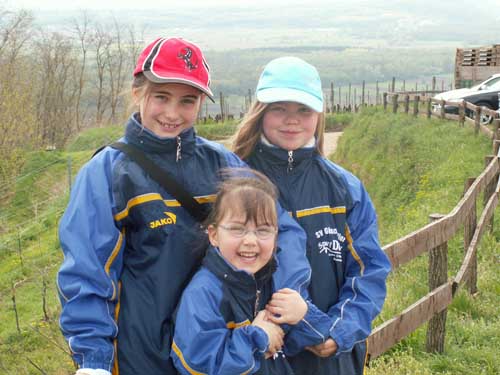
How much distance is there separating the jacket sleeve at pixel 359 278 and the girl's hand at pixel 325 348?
2 cm

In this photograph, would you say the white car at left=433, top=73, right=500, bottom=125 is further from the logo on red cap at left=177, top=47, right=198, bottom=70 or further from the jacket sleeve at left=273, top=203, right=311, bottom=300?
the logo on red cap at left=177, top=47, right=198, bottom=70

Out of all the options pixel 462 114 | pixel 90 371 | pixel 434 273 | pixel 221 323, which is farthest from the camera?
pixel 462 114

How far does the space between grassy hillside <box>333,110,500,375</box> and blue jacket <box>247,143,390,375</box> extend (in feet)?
5.75

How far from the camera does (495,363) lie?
4.79 m

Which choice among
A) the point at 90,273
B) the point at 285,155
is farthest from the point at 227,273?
the point at 285,155

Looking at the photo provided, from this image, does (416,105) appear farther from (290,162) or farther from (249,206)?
(249,206)

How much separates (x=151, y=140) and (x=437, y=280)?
3120 millimetres

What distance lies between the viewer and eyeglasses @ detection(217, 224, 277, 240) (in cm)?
245

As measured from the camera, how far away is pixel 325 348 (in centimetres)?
264

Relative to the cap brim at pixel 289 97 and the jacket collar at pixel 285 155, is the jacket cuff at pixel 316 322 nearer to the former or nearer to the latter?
the jacket collar at pixel 285 155

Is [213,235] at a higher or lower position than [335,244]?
higher

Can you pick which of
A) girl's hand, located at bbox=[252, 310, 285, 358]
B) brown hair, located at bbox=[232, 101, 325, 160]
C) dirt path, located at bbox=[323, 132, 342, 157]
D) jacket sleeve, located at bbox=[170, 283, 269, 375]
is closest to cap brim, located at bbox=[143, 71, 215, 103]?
brown hair, located at bbox=[232, 101, 325, 160]

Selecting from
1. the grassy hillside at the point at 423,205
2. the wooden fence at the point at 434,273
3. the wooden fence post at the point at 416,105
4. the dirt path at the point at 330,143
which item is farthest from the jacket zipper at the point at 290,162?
the dirt path at the point at 330,143

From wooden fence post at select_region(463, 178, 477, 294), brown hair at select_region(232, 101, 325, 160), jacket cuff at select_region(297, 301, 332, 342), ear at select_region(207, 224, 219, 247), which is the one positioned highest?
brown hair at select_region(232, 101, 325, 160)
